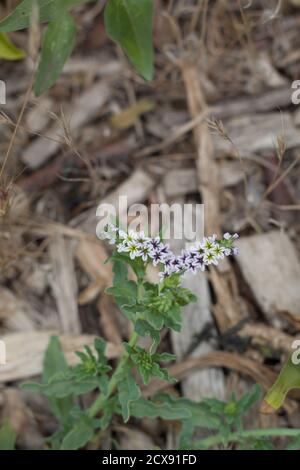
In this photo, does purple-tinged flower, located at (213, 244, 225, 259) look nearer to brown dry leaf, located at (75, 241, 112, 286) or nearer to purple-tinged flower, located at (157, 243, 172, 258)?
purple-tinged flower, located at (157, 243, 172, 258)

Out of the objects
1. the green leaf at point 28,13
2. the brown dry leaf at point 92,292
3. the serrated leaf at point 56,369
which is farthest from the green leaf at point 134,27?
the serrated leaf at point 56,369

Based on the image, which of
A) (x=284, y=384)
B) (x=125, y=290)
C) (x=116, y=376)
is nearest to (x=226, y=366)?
(x=284, y=384)

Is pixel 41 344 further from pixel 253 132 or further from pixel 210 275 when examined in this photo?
pixel 253 132

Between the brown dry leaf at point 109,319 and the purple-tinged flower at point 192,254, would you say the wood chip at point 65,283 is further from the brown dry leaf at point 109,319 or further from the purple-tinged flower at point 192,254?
the purple-tinged flower at point 192,254

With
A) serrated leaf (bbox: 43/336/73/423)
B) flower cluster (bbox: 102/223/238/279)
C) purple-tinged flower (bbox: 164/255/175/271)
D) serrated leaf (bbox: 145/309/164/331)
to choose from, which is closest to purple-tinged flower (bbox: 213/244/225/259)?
flower cluster (bbox: 102/223/238/279)

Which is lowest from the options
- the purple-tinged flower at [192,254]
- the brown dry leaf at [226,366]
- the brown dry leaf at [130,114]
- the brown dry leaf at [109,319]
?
the brown dry leaf at [226,366]

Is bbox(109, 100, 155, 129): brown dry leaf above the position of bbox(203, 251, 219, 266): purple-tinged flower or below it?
above
